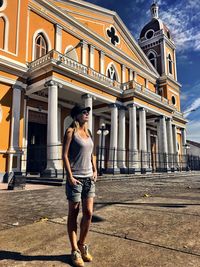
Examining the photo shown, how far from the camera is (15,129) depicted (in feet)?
46.6

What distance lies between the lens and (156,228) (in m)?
3.57

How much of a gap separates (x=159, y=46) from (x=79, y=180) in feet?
105

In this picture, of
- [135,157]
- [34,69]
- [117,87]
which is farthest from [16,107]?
[135,157]

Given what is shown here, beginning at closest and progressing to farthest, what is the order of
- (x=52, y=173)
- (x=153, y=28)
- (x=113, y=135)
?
1. (x=52, y=173)
2. (x=113, y=135)
3. (x=153, y=28)

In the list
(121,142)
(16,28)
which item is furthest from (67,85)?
(121,142)

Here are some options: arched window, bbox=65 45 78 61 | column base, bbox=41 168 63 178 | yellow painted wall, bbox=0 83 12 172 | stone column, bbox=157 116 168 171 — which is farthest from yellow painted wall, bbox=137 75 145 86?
column base, bbox=41 168 63 178

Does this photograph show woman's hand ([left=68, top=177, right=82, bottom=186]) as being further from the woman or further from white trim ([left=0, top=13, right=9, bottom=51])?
white trim ([left=0, top=13, right=9, bottom=51])

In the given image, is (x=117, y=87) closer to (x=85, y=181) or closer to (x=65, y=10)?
(x=65, y=10)

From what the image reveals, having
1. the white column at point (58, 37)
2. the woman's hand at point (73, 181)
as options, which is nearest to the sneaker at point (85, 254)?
the woman's hand at point (73, 181)

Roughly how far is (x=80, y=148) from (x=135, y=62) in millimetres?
25385

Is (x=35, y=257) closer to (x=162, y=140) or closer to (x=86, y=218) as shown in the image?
(x=86, y=218)

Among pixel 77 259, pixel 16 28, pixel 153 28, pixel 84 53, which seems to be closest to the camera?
pixel 77 259

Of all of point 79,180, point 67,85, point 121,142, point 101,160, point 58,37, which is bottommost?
point 79,180

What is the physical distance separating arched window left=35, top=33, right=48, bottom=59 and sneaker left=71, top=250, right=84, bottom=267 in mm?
16402
